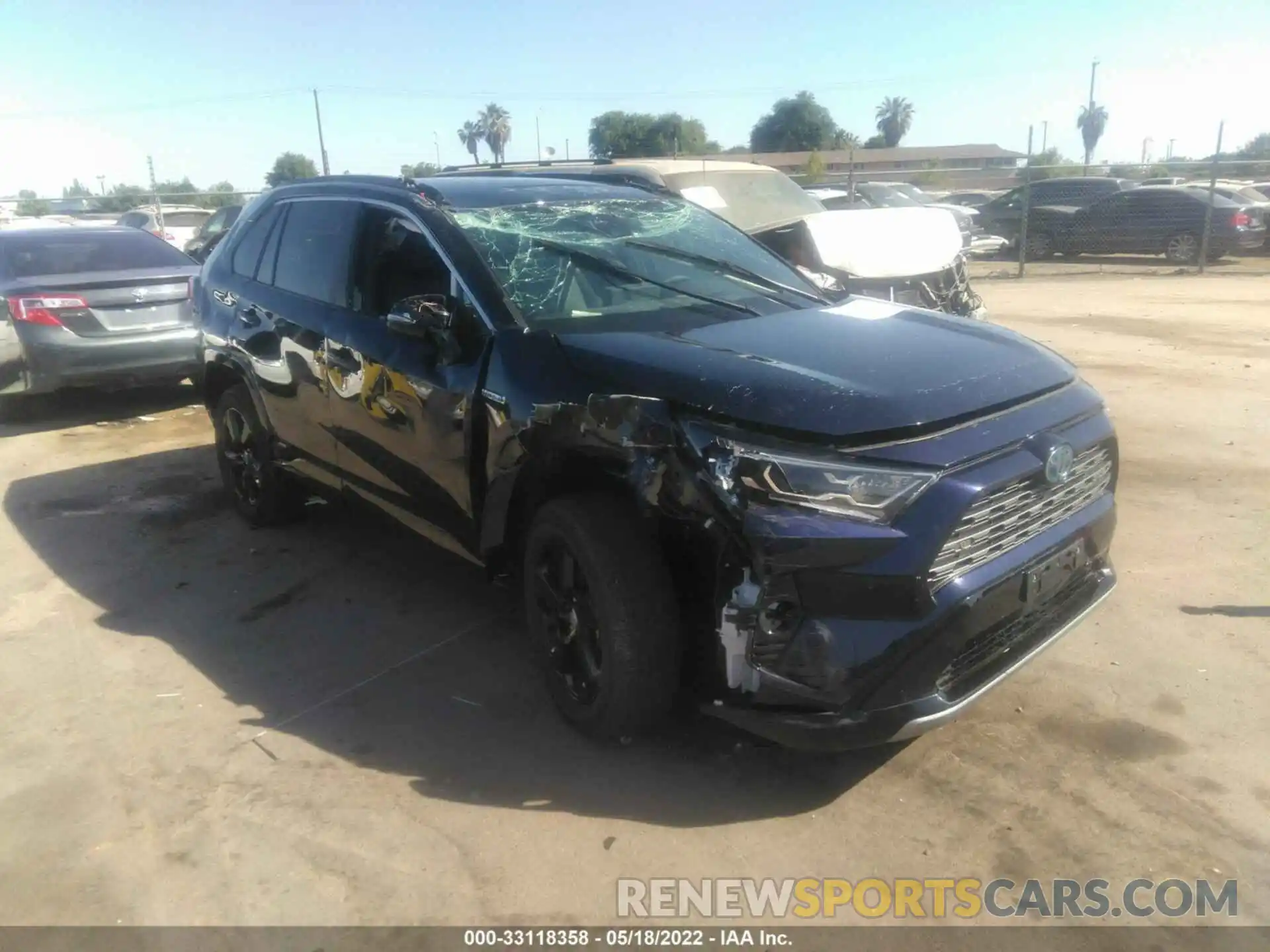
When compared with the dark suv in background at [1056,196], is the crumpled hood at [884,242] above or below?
above

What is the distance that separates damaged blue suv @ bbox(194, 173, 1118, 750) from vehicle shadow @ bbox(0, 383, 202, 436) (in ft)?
16.9

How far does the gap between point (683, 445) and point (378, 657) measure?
6.55 ft

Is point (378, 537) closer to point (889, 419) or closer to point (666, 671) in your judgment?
point (666, 671)

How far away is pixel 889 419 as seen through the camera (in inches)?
110

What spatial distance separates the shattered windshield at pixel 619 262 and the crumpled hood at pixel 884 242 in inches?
110

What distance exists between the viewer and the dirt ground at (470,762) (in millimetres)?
2824

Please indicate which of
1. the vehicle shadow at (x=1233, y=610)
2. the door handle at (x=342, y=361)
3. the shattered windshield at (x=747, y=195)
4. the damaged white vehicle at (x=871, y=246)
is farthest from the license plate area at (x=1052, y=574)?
the shattered windshield at (x=747, y=195)

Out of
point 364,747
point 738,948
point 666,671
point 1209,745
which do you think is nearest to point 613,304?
point 666,671

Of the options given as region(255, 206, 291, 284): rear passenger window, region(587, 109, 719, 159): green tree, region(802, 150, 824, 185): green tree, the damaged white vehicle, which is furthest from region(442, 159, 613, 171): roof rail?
region(587, 109, 719, 159): green tree

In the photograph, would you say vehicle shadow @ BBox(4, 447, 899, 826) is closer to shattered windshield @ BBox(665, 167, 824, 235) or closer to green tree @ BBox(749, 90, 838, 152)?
shattered windshield @ BBox(665, 167, 824, 235)

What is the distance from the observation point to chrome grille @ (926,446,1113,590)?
276 centimetres

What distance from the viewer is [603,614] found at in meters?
3.07

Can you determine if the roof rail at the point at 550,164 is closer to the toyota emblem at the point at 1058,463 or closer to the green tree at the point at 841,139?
the toyota emblem at the point at 1058,463

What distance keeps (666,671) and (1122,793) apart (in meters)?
1.42
